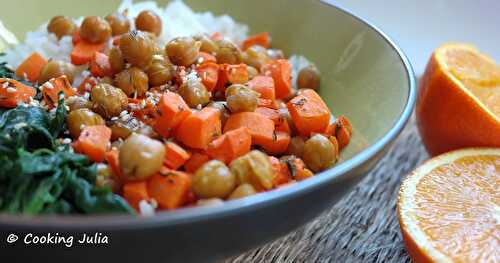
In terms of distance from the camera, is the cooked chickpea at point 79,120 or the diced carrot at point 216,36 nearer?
the cooked chickpea at point 79,120

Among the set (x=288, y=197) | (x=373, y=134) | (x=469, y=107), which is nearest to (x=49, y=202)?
(x=288, y=197)

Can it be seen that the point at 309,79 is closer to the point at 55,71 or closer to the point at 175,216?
the point at 55,71

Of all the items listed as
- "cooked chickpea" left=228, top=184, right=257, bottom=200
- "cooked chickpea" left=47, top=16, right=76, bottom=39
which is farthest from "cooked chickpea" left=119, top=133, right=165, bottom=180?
"cooked chickpea" left=47, top=16, right=76, bottom=39

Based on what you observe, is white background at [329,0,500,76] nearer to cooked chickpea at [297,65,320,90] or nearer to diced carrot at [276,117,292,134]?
cooked chickpea at [297,65,320,90]

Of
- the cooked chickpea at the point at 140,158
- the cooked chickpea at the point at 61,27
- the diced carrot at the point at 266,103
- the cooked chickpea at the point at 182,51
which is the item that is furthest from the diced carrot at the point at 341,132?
the cooked chickpea at the point at 61,27

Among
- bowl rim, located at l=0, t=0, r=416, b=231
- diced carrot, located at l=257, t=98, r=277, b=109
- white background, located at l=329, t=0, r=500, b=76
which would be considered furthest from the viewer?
white background, located at l=329, t=0, r=500, b=76

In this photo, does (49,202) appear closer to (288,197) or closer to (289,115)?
(288,197)

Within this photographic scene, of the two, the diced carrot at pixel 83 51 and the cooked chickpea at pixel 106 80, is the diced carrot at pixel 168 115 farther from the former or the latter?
the diced carrot at pixel 83 51
